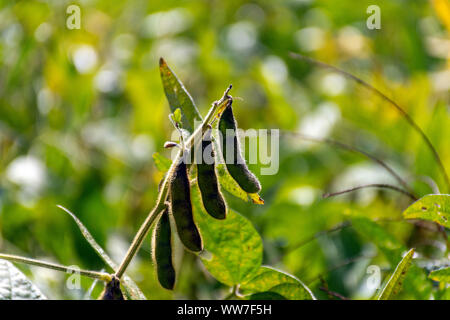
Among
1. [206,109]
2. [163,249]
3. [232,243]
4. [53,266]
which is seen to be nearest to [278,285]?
[232,243]

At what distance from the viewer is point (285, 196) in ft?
5.50

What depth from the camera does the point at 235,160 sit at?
0.73m

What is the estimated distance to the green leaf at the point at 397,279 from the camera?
0.73m

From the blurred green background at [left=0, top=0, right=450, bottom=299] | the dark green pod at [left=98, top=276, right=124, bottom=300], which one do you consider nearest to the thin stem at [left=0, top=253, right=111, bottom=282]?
the dark green pod at [left=98, top=276, right=124, bottom=300]

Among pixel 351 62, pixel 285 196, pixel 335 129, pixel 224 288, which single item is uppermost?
pixel 351 62

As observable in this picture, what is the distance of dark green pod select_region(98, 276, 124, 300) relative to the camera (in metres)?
0.71

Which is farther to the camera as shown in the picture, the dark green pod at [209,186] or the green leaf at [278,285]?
the green leaf at [278,285]

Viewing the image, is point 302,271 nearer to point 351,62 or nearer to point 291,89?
point 291,89

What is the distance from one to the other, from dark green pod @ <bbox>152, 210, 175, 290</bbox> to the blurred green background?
1.04 feet

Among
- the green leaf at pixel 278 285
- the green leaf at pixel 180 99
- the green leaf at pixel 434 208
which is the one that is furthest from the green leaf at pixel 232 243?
the green leaf at pixel 434 208

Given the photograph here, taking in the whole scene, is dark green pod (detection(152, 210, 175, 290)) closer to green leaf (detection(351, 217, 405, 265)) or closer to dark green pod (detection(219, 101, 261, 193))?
dark green pod (detection(219, 101, 261, 193))

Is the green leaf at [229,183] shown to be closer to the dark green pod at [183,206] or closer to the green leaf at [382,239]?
the dark green pod at [183,206]
